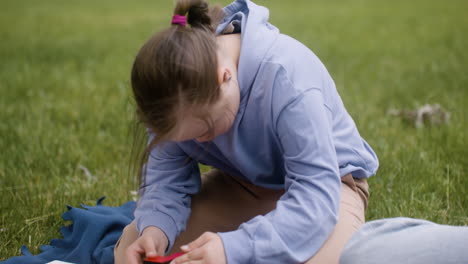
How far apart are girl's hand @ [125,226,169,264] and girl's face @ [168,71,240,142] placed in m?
0.30

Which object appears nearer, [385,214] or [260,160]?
[260,160]

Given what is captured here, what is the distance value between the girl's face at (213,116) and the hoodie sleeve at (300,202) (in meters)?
0.12

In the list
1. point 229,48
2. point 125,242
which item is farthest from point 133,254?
point 229,48

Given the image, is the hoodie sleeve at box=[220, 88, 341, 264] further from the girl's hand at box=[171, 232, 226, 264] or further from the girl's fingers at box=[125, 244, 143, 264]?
the girl's fingers at box=[125, 244, 143, 264]

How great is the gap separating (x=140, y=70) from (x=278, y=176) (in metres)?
0.53

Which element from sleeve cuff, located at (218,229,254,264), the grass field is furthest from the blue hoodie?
the grass field

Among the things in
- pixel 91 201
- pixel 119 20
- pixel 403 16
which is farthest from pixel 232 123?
pixel 119 20

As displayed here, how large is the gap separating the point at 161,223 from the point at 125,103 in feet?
6.13

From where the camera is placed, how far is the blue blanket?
1.84m

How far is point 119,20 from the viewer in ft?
26.6

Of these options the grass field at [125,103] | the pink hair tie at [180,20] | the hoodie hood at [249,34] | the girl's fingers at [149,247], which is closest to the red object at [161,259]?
the girl's fingers at [149,247]

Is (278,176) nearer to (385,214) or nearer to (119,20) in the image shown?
(385,214)

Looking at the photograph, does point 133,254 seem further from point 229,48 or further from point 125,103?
point 125,103

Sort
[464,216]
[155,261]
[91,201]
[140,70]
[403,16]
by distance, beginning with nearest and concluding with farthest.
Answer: [140,70], [155,261], [464,216], [91,201], [403,16]
